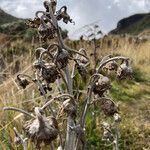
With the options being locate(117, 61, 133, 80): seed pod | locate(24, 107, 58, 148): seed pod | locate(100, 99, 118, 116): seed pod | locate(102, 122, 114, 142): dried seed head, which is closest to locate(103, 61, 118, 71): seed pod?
locate(117, 61, 133, 80): seed pod

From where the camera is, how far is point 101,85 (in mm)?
2684

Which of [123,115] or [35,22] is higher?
[35,22]

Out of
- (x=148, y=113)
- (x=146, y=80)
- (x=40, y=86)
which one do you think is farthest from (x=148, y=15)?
(x=40, y=86)

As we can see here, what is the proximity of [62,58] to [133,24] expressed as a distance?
66349 mm

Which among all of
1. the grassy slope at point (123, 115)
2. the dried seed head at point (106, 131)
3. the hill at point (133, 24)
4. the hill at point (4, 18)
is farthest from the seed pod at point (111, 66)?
the hill at point (133, 24)

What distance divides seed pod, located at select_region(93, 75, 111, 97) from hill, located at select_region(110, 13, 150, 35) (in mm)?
59707

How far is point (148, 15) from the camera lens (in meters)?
67.6

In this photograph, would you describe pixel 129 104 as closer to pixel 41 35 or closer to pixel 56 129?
pixel 41 35

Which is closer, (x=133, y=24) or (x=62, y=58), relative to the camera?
(x=62, y=58)

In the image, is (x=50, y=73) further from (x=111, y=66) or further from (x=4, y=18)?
(x=4, y=18)

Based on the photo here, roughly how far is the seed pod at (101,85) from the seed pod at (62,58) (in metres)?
0.21

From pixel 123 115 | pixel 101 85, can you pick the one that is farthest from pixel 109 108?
pixel 123 115

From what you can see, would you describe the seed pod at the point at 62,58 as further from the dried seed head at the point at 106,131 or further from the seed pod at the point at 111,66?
the dried seed head at the point at 106,131

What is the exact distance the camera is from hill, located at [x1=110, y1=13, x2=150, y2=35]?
210ft
